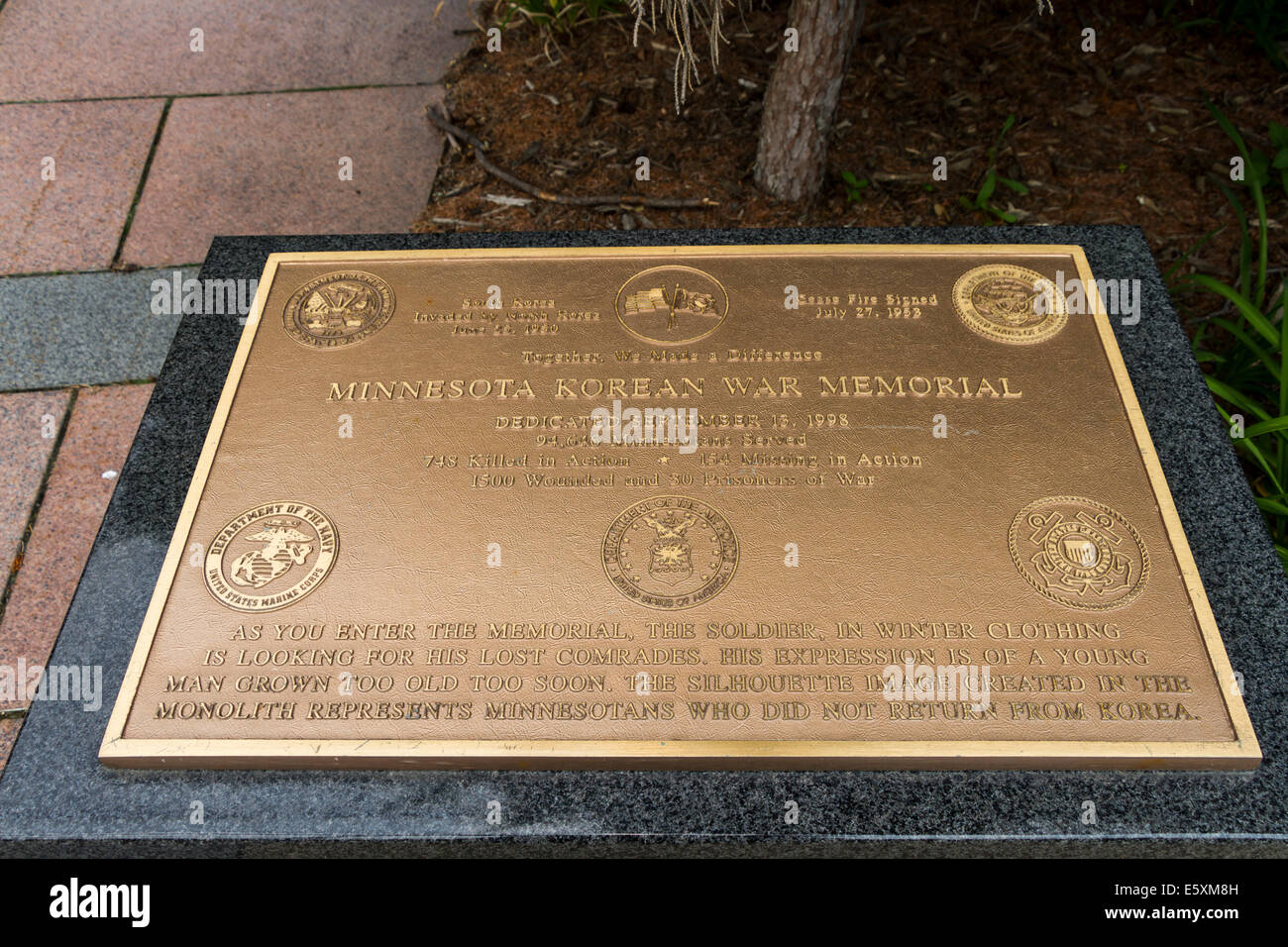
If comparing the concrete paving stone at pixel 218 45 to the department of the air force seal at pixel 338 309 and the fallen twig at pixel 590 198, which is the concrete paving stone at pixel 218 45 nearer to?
the fallen twig at pixel 590 198

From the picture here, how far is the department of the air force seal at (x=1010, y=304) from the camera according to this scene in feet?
7.93

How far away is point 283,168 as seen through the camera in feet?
12.9

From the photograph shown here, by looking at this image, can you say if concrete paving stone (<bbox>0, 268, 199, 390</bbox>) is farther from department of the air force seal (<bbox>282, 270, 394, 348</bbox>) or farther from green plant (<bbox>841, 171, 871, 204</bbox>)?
green plant (<bbox>841, 171, 871, 204</bbox>)

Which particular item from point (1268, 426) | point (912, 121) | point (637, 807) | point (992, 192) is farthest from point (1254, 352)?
point (637, 807)

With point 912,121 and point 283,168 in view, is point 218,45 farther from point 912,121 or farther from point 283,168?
point 912,121

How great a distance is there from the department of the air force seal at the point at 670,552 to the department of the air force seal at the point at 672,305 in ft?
1.72

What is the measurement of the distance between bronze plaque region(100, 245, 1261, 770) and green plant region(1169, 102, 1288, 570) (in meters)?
0.67

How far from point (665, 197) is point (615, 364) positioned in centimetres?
164

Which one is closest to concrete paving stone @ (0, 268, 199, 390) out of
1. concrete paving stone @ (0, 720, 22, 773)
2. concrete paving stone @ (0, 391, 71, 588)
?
concrete paving stone @ (0, 391, 71, 588)

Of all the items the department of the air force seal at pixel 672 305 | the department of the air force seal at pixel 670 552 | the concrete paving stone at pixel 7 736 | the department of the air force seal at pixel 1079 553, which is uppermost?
the department of the air force seal at pixel 672 305

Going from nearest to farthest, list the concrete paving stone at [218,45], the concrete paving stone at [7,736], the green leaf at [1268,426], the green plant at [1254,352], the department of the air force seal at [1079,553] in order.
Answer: the department of the air force seal at [1079,553] < the concrete paving stone at [7,736] < the green leaf at [1268,426] < the green plant at [1254,352] < the concrete paving stone at [218,45]

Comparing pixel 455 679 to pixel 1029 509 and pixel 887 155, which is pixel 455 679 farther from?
pixel 887 155

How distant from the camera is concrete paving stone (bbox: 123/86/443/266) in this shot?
12.3 feet

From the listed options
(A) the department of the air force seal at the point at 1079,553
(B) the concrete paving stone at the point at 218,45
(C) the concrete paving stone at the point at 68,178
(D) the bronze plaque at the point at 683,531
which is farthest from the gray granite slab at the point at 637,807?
(B) the concrete paving stone at the point at 218,45
